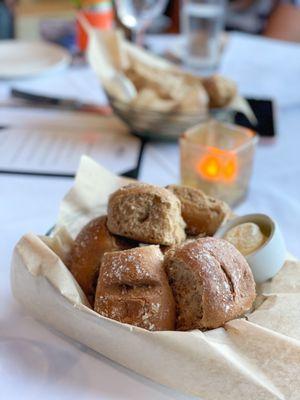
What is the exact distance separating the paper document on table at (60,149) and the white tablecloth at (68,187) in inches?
1.5

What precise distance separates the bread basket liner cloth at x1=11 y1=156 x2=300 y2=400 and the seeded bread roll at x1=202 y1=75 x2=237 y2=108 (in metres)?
0.57

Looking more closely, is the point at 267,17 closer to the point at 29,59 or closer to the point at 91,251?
the point at 29,59

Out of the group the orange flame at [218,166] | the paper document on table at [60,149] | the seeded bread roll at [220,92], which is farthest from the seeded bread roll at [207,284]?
the seeded bread roll at [220,92]

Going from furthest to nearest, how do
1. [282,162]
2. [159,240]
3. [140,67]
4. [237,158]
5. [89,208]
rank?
[140,67]
[282,162]
[237,158]
[89,208]
[159,240]

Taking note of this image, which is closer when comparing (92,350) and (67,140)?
(92,350)

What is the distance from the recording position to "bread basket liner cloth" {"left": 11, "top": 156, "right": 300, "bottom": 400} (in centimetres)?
54

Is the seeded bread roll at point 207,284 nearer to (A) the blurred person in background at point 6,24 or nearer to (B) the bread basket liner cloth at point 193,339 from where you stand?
(B) the bread basket liner cloth at point 193,339

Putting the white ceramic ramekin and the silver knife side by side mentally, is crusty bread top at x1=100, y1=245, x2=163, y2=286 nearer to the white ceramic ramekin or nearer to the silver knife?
the white ceramic ramekin

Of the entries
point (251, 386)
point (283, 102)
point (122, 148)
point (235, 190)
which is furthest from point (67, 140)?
point (251, 386)

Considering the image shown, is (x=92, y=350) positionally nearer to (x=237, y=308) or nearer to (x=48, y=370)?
(x=48, y=370)

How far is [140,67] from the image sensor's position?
1317mm

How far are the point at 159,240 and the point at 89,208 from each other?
0.20 meters

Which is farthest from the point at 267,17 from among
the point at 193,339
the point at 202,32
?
the point at 193,339

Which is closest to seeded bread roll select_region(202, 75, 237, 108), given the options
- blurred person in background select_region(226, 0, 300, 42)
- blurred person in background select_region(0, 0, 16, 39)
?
blurred person in background select_region(226, 0, 300, 42)
